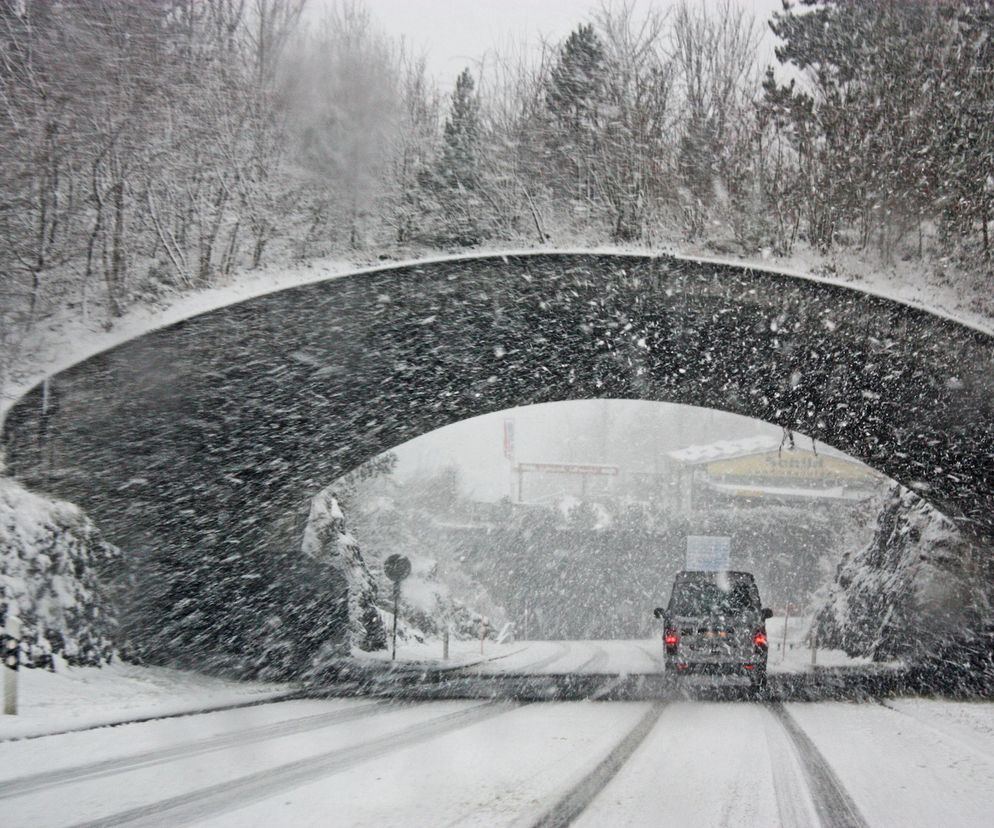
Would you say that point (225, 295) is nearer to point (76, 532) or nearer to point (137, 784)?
point (76, 532)

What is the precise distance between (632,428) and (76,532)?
242 ft

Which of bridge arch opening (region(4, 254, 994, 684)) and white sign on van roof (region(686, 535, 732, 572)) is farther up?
bridge arch opening (region(4, 254, 994, 684))

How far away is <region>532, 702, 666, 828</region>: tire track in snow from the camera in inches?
224

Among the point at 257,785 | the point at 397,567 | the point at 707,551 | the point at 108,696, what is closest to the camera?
the point at 257,785

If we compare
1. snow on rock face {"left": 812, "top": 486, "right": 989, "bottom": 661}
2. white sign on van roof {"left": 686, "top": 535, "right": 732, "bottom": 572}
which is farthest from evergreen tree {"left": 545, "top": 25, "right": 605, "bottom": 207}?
white sign on van roof {"left": 686, "top": 535, "right": 732, "bottom": 572}

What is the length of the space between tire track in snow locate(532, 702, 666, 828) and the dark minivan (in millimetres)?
5678

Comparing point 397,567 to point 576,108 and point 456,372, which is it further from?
point 576,108

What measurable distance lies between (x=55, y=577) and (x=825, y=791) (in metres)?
9.84

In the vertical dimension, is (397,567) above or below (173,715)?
above

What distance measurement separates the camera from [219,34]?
16219 mm

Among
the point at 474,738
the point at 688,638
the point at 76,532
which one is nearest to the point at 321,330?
the point at 76,532

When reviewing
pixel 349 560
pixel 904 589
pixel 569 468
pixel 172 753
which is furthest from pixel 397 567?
pixel 569 468

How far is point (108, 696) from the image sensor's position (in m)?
11.6

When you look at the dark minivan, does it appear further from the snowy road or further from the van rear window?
the snowy road
